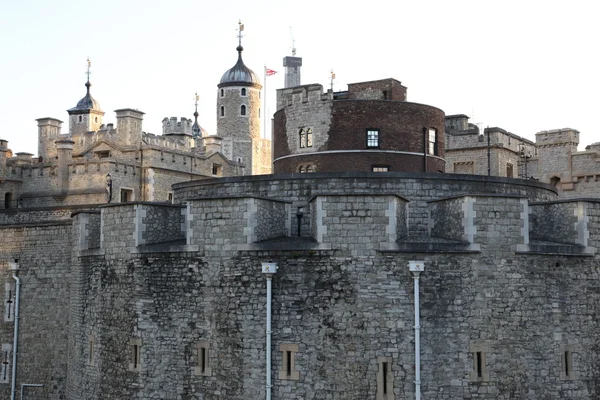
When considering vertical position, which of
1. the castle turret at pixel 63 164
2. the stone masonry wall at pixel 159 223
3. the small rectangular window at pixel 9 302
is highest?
the castle turret at pixel 63 164

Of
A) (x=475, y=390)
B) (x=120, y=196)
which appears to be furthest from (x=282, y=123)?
(x=120, y=196)

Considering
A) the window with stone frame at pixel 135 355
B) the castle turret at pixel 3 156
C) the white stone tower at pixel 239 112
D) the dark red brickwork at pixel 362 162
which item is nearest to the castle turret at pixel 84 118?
the white stone tower at pixel 239 112

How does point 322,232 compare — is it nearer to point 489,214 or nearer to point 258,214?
point 258,214

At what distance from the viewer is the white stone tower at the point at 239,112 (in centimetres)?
7019

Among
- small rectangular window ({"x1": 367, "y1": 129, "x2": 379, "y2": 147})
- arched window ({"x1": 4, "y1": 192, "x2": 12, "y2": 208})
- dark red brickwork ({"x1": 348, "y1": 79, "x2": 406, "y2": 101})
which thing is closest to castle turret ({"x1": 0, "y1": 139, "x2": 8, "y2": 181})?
arched window ({"x1": 4, "y1": 192, "x2": 12, "y2": 208})

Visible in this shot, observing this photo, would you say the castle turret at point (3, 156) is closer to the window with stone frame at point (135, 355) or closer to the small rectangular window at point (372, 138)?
the small rectangular window at point (372, 138)

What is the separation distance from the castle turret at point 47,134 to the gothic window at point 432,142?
3522 centimetres

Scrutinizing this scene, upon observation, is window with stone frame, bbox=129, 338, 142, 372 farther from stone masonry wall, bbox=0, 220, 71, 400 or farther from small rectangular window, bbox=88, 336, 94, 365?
stone masonry wall, bbox=0, 220, 71, 400

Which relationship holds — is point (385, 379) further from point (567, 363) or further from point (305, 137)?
point (305, 137)

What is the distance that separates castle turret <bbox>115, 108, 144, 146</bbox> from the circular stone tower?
59.1ft

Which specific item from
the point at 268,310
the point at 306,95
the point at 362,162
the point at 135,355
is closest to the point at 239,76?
the point at 306,95

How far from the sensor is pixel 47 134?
58.5 m

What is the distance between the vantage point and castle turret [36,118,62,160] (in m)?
58.2

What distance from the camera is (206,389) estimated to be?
72.4ft
